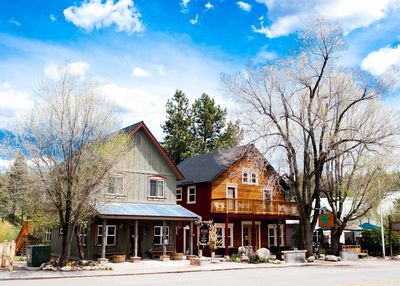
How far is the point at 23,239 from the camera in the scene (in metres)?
31.7

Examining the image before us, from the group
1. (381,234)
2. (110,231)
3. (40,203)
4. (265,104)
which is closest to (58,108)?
(40,203)

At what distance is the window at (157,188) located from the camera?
31.2 m

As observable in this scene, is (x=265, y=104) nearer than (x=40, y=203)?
No

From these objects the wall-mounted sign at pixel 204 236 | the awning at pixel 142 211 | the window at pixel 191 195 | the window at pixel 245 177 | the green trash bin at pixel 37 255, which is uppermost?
the window at pixel 245 177

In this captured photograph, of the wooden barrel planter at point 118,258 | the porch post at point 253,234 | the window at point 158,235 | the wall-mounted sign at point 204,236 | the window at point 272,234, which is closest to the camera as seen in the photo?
the wooden barrel planter at point 118,258

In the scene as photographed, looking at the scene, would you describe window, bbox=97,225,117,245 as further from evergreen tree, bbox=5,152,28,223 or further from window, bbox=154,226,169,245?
evergreen tree, bbox=5,152,28,223

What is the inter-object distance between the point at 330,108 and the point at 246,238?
12.5 m

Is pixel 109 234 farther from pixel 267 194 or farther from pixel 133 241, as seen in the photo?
pixel 267 194

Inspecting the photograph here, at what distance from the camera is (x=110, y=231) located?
95.0ft

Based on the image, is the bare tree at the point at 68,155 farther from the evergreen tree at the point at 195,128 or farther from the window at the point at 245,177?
the evergreen tree at the point at 195,128

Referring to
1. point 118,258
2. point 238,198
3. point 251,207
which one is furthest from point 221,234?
point 118,258

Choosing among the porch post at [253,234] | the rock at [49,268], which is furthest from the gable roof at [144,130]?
the rock at [49,268]

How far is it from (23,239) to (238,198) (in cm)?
1543

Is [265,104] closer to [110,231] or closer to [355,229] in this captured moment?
[110,231]
